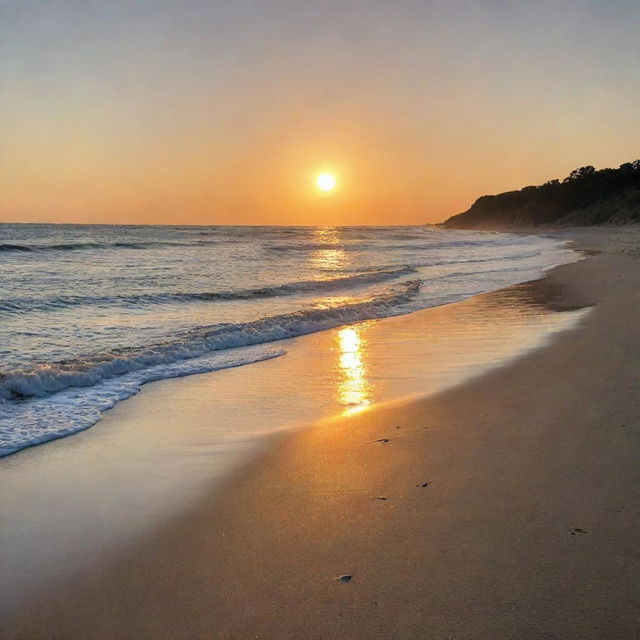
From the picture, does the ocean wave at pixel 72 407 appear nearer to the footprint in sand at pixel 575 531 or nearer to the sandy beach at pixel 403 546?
the sandy beach at pixel 403 546

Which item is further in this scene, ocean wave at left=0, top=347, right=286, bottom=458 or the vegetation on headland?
the vegetation on headland

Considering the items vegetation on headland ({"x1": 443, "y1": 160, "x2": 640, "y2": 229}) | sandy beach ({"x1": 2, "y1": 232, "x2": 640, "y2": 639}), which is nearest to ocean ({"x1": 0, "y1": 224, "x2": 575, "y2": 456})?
sandy beach ({"x1": 2, "y1": 232, "x2": 640, "y2": 639})

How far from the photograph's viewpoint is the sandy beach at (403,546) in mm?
2535

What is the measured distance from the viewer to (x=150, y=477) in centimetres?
428

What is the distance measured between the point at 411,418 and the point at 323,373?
2572mm

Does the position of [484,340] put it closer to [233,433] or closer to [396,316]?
[396,316]

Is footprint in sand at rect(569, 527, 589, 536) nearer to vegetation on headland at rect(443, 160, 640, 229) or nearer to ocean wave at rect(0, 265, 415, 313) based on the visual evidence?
ocean wave at rect(0, 265, 415, 313)

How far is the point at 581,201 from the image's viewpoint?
93.3m

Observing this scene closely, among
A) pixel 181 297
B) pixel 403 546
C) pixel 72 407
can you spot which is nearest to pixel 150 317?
pixel 181 297

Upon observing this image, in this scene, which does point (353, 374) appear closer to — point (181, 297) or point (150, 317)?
point (150, 317)

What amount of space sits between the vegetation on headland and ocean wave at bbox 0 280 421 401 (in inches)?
2672

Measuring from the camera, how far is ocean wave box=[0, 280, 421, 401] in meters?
6.79

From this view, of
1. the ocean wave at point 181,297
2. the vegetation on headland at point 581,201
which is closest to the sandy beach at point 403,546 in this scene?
the ocean wave at point 181,297

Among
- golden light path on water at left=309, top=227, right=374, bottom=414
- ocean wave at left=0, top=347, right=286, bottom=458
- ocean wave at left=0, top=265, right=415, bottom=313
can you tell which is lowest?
golden light path on water at left=309, top=227, right=374, bottom=414
